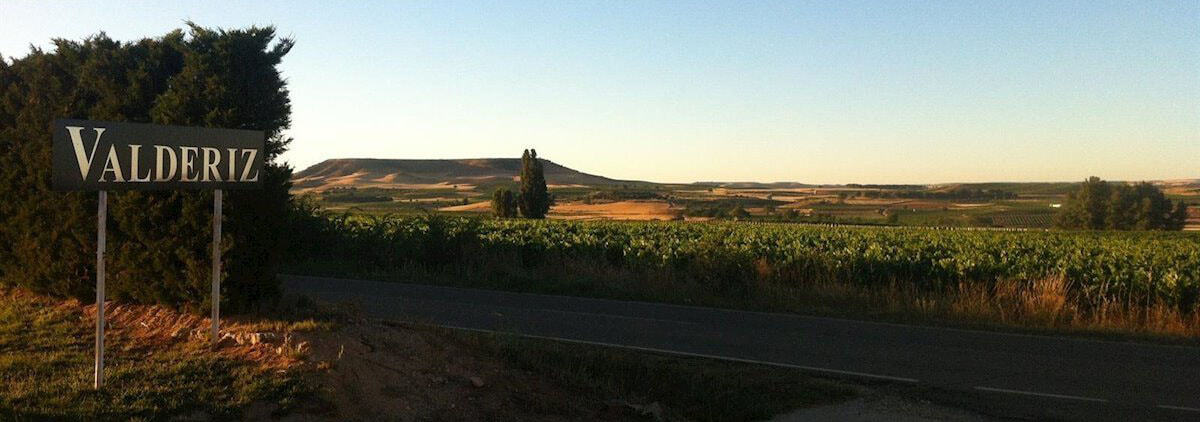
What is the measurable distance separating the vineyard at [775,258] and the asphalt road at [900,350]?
332cm

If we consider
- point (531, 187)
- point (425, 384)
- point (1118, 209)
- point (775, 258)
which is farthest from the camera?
point (1118, 209)

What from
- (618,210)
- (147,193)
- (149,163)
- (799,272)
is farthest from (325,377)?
(618,210)

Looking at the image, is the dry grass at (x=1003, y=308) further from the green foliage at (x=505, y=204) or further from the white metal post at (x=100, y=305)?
the green foliage at (x=505, y=204)

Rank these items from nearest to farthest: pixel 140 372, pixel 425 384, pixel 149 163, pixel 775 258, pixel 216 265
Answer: pixel 140 372
pixel 425 384
pixel 149 163
pixel 216 265
pixel 775 258

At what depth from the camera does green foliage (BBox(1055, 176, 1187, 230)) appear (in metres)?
63.0

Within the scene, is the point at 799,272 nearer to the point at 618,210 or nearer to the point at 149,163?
the point at 149,163

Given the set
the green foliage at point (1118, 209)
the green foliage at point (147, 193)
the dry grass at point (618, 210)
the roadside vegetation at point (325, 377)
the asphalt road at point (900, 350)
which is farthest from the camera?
the green foliage at point (1118, 209)

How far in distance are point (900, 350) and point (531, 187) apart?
143ft

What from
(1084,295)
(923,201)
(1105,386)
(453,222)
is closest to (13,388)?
(1105,386)

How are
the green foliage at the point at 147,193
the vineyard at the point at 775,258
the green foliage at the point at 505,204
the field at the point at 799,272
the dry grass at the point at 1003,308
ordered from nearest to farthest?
the green foliage at the point at 147,193, the dry grass at the point at 1003,308, the field at the point at 799,272, the vineyard at the point at 775,258, the green foliage at the point at 505,204

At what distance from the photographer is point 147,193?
8.23m

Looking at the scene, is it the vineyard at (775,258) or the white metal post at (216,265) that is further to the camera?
the vineyard at (775,258)

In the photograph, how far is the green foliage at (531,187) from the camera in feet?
178

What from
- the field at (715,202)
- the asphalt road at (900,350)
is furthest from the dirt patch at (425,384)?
the field at (715,202)
